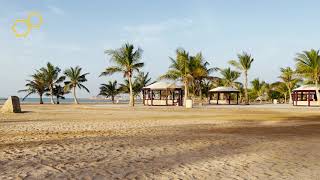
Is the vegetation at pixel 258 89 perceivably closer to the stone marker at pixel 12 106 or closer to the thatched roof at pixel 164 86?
the thatched roof at pixel 164 86

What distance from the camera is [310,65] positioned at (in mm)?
39250

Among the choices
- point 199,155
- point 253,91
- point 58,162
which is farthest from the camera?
point 253,91

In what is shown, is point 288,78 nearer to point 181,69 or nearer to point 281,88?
point 281,88

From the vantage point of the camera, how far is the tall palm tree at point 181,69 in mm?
42000

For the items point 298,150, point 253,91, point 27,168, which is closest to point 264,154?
point 298,150

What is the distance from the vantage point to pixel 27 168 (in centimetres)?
578

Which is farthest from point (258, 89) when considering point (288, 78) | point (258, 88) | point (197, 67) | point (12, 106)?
point (12, 106)

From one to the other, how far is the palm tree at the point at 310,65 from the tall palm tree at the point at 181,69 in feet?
40.0

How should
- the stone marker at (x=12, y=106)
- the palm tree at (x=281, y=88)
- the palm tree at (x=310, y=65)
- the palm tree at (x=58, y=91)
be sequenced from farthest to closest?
the palm tree at (x=281, y=88), the palm tree at (x=58, y=91), the palm tree at (x=310, y=65), the stone marker at (x=12, y=106)

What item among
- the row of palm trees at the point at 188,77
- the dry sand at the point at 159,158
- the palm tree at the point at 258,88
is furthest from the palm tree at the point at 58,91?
the dry sand at the point at 159,158

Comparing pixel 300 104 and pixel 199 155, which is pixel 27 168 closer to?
pixel 199 155

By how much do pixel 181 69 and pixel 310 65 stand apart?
14.0 meters

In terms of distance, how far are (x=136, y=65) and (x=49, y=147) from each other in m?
33.7

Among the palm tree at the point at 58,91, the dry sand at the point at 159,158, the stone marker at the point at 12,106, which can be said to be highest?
the palm tree at the point at 58,91
